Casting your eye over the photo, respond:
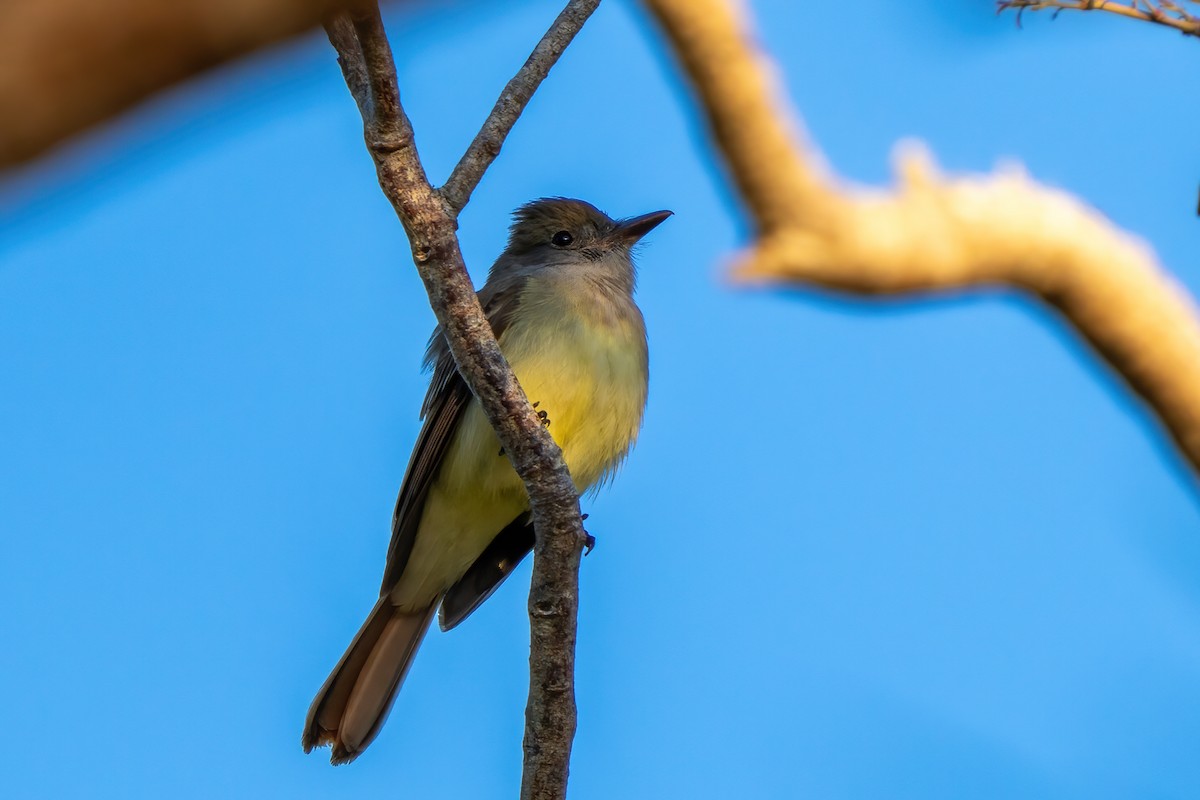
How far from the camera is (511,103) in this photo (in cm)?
577

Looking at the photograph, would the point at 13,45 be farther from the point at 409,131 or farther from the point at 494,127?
the point at 494,127

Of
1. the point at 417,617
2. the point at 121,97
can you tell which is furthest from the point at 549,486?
the point at 121,97

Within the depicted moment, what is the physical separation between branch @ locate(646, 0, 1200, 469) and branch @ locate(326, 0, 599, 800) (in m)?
2.67

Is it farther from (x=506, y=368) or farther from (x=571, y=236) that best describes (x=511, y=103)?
(x=571, y=236)

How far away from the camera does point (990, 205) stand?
2.12 meters

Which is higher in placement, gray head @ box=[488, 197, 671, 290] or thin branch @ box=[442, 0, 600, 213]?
gray head @ box=[488, 197, 671, 290]

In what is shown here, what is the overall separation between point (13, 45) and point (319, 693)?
6.83 metres

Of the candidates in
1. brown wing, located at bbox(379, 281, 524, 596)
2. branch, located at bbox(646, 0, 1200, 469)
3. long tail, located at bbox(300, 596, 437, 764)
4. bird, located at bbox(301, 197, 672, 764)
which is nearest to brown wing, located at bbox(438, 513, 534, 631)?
bird, located at bbox(301, 197, 672, 764)

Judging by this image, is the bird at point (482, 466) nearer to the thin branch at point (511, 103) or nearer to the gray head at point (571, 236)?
the gray head at point (571, 236)

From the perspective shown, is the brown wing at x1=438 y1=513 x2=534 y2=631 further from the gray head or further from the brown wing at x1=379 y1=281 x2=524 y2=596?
the gray head

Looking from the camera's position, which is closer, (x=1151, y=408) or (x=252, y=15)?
(x=252, y=15)

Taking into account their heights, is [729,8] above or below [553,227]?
below

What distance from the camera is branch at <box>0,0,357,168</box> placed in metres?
1.21

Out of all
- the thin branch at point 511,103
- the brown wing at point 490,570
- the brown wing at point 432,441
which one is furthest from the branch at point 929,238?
the brown wing at point 490,570
